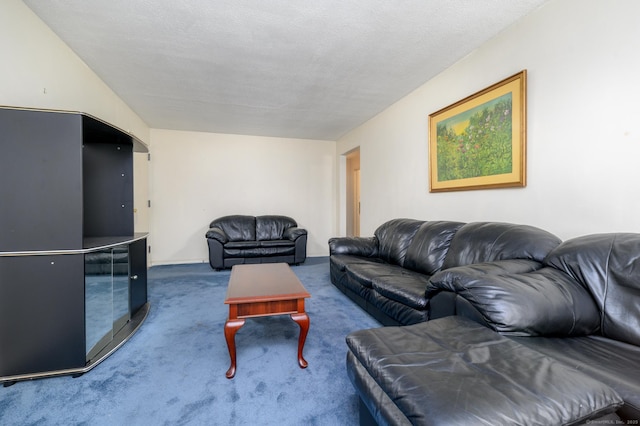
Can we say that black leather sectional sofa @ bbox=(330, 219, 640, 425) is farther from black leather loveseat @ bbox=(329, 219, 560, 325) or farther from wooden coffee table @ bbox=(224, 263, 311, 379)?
wooden coffee table @ bbox=(224, 263, 311, 379)

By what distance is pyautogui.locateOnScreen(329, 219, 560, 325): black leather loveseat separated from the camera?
179 cm

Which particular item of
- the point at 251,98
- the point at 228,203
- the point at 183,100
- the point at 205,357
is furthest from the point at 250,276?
the point at 228,203

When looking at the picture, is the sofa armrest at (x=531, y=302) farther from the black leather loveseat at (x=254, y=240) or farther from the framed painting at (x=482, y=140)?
the black leather loveseat at (x=254, y=240)

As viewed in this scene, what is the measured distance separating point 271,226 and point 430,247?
3.41 m

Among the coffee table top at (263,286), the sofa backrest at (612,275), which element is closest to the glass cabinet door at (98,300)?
the coffee table top at (263,286)

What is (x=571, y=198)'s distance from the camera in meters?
1.85

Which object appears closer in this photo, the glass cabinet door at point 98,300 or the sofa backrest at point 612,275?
the sofa backrest at point 612,275

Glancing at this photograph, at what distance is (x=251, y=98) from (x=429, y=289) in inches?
126

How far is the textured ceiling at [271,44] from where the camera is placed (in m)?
1.93

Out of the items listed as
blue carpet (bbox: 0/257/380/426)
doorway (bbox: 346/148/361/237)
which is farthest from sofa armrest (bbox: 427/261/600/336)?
doorway (bbox: 346/148/361/237)

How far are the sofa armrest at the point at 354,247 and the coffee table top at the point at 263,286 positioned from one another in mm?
980

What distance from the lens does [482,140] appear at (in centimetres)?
248

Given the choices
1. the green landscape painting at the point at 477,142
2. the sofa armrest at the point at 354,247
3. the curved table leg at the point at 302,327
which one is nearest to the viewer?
the curved table leg at the point at 302,327

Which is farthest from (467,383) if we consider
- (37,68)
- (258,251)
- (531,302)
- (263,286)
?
(258,251)
